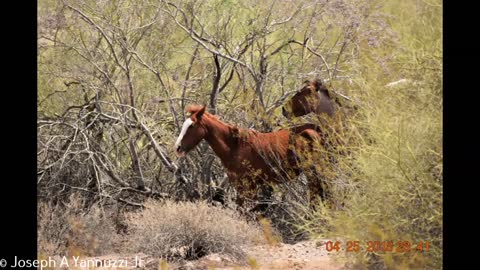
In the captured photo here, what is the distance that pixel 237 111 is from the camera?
40.0 feet

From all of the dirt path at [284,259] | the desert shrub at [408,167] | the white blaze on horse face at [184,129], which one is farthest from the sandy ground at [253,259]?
the white blaze on horse face at [184,129]

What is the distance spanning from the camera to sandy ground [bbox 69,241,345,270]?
9336mm

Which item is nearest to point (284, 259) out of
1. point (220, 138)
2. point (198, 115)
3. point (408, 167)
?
point (220, 138)

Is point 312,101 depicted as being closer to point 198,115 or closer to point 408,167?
point 198,115

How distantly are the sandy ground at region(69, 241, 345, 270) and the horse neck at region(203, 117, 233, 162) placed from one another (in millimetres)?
1455

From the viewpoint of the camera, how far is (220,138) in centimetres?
1092

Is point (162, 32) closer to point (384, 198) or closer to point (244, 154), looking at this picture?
point (244, 154)

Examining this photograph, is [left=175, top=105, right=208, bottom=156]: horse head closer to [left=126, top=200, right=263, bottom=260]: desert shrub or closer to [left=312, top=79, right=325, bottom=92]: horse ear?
[left=126, top=200, right=263, bottom=260]: desert shrub

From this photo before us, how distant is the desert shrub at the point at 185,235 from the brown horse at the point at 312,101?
2.03m

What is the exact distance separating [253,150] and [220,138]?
0.48 meters

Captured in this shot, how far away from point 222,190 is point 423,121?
15.9 ft

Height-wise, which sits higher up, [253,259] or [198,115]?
[198,115]

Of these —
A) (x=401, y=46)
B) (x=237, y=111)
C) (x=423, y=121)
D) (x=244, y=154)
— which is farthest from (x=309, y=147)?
(x=423, y=121)
